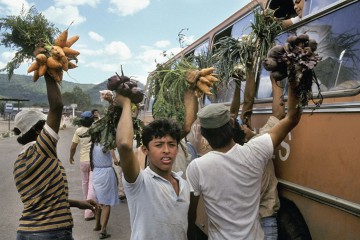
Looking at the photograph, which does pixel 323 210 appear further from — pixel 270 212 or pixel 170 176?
pixel 170 176

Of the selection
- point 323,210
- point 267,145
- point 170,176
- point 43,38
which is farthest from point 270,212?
point 43,38

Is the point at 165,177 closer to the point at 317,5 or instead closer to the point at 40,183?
the point at 40,183

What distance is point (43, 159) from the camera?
260cm

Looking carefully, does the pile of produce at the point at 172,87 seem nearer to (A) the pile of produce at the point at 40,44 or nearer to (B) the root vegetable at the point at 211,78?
(B) the root vegetable at the point at 211,78

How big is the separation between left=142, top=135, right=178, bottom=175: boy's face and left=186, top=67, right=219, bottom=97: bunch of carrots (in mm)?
784

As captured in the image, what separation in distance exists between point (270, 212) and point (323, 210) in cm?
48

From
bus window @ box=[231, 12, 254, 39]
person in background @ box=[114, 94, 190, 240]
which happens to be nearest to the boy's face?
person in background @ box=[114, 94, 190, 240]

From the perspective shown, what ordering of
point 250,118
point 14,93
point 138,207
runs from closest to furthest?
1. point 138,207
2. point 250,118
3. point 14,93

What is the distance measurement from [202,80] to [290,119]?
91cm

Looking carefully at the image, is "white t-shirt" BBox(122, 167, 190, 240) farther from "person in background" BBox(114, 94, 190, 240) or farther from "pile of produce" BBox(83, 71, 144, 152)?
"pile of produce" BBox(83, 71, 144, 152)

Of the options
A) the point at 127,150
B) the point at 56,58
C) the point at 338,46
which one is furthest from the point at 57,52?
the point at 338,46

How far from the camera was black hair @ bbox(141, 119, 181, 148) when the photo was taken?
A: 2363mm

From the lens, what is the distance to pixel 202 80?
10.1 ft

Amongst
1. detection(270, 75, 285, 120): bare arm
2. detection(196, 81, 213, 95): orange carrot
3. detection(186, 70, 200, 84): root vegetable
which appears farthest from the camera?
detection(270, 75, 285, 120): bare arm
